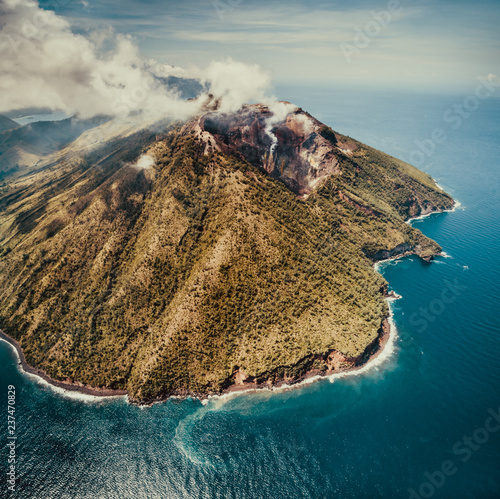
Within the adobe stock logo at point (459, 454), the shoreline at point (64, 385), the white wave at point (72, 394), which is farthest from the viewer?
the shoreline at point (64, 385)

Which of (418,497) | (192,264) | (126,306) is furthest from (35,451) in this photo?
(418,497)

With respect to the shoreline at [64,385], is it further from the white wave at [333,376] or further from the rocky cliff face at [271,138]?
the rocky cliff face at [271,138]

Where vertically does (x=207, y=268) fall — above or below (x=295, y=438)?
above

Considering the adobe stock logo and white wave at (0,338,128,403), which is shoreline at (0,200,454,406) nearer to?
white wave at (0,338,128,403)

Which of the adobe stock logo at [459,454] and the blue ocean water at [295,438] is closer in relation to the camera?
the adobe stock logo at [459,454]

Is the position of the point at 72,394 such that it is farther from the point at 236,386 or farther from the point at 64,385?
the point at 236,386

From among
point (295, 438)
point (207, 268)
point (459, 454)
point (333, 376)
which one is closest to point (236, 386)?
point (295, 438)

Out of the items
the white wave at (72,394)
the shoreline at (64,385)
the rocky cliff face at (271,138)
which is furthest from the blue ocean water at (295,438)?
the rocky cliff face at (271,138)
